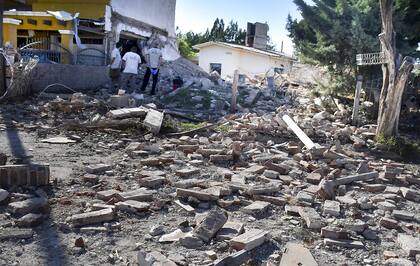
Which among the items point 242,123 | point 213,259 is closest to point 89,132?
point 242,123

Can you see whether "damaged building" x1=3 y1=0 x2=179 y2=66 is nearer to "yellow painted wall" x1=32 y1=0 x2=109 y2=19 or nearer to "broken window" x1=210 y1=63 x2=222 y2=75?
"yellow painted wall" x1=32 y1=0 x2=109 y2=19

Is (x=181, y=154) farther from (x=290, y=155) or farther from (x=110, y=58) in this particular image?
(x=110, y=58)

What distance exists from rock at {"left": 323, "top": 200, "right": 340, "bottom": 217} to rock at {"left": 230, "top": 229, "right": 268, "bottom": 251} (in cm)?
126

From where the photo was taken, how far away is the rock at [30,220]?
3944 mm

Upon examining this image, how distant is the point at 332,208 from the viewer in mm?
5055

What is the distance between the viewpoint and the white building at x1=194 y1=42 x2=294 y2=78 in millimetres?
33000

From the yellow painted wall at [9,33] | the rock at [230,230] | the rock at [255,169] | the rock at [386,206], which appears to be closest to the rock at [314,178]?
the rock at [255,169]

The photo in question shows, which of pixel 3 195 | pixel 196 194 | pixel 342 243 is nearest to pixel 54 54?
pixel 3 195

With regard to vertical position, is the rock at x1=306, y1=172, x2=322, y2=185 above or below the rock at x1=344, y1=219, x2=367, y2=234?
above

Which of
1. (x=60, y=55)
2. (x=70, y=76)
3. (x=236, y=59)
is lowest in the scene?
(x=70, y=76)

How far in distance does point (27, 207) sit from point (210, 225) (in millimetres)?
1769

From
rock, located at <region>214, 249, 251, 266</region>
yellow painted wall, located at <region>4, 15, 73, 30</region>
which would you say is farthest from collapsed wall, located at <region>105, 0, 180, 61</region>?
rock, located at <region>214, 249, 251, 266</region>

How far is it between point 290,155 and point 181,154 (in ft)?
6.98

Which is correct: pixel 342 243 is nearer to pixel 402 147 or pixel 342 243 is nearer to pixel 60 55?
pixel 402 147
